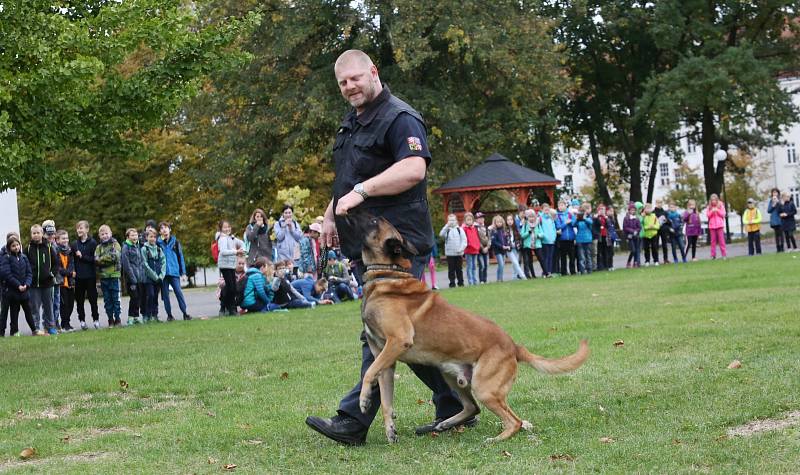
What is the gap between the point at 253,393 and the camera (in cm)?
866

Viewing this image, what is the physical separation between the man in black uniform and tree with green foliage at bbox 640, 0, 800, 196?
122 ft

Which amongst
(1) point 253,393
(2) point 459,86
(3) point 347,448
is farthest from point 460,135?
(3) point 347,448

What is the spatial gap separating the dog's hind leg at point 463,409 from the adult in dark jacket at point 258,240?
14481mm

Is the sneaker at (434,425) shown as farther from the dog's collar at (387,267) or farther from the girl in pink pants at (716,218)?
the girl in pink pants at (716,218)

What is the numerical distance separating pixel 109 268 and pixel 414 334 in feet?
44.3

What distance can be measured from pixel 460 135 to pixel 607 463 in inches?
1254

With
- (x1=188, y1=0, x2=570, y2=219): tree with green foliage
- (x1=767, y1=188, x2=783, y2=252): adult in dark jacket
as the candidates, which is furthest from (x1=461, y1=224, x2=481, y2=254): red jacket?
(x1=767, y1=188, x2=783, y2=252): adult in dark jacket

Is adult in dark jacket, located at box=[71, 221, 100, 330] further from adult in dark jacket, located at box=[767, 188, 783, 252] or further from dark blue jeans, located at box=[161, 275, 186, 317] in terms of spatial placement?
adult in dark jacket, located at box=[767, 188, 783, 252]

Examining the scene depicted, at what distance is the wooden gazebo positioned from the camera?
106ft

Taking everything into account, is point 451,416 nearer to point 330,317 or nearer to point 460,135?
point 330,317

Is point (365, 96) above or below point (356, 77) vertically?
below

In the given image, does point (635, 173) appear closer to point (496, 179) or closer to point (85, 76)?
point (496, 179)

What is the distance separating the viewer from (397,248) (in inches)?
239

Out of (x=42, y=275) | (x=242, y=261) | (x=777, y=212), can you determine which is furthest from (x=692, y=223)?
(x=42, y=275)
